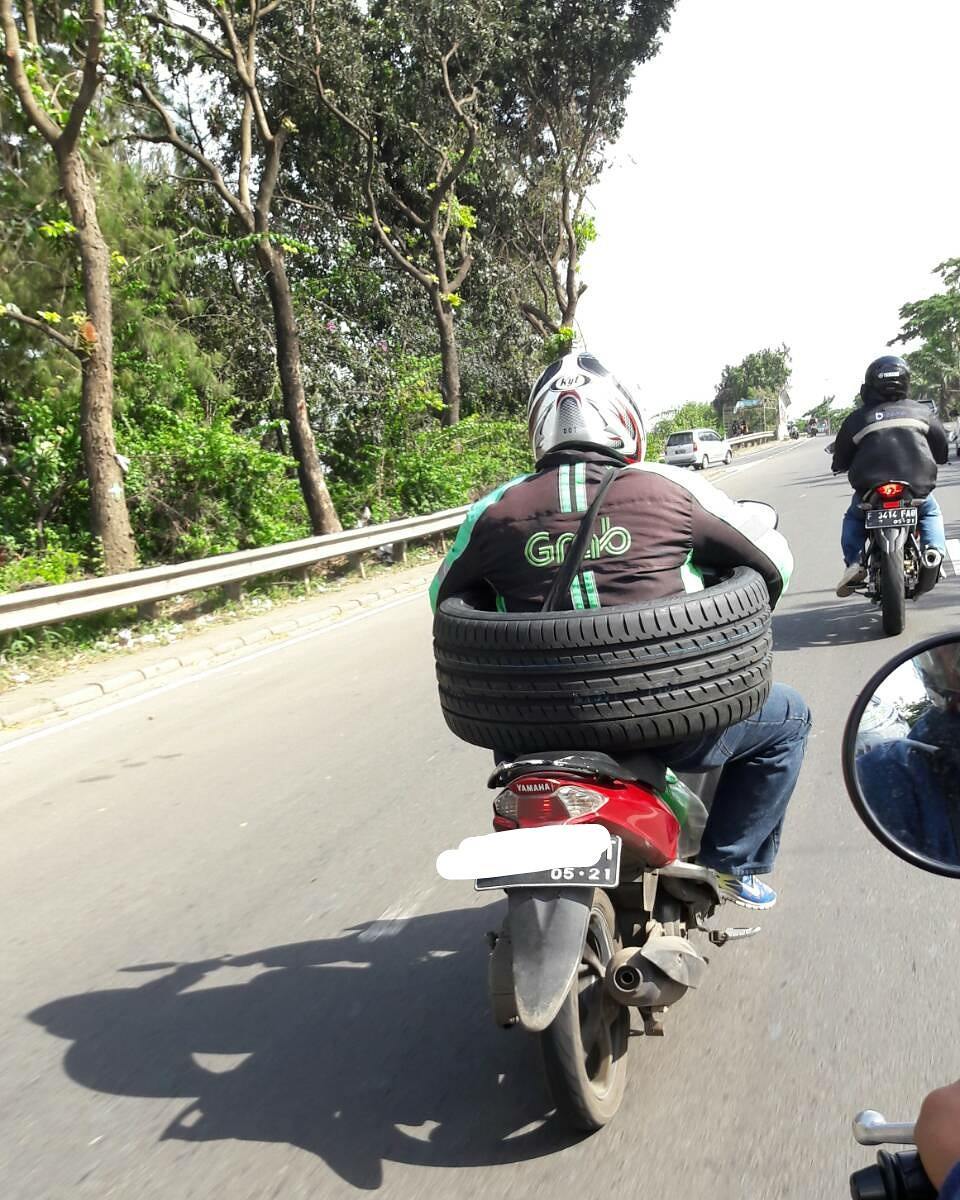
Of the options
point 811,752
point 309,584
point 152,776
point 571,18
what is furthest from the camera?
point 571,18

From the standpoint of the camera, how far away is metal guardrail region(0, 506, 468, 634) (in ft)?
31.9

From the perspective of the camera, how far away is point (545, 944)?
2.37 metres

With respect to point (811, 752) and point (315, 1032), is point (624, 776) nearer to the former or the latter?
point (315, 1032)

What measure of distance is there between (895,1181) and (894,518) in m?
6.71

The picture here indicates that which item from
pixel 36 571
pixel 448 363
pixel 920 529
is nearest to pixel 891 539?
pixel 920 529

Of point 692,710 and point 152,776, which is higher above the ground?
point 692,710

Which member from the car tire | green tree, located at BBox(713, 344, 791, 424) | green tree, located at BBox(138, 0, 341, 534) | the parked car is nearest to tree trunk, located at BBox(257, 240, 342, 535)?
green tree, located at BBox(138, 0, 341, 534)

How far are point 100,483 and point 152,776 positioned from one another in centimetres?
713

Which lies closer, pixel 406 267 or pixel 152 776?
pixel 152 776

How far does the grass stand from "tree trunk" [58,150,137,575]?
108 centimetres

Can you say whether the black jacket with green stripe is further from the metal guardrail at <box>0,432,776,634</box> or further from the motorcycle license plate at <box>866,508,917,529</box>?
the metal guardrail at <box>0,432,776,634</box>

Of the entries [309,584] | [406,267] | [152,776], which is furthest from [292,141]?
[152,776]

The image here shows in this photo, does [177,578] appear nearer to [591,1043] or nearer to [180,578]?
[180,578]

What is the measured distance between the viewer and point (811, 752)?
5.59 metres
